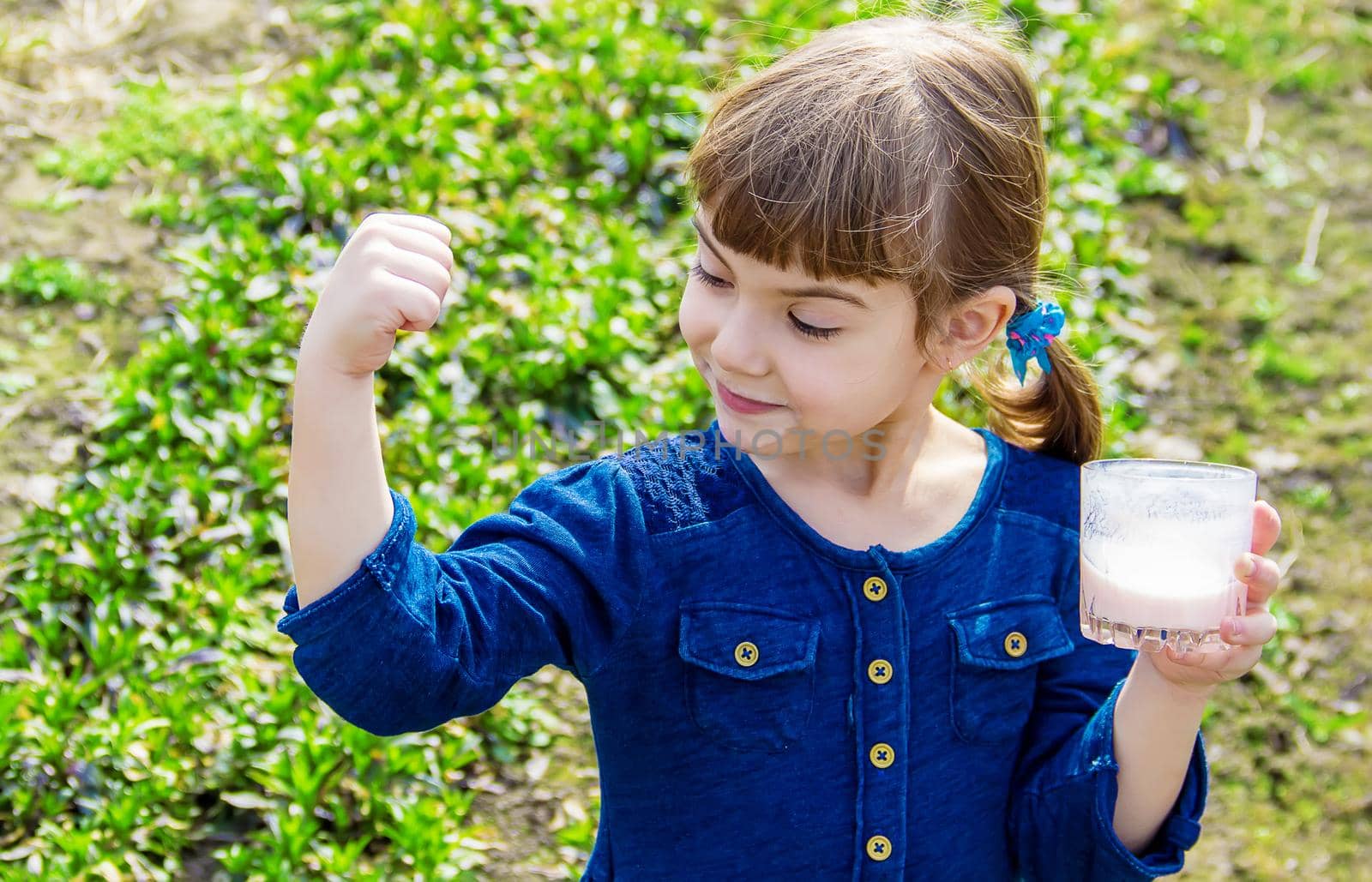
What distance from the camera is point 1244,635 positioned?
166cm

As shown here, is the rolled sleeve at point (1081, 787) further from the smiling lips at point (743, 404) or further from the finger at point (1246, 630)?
the smiling lips at point (743, 404)

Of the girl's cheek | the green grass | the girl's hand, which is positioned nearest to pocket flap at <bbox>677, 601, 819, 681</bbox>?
the girl's cheek

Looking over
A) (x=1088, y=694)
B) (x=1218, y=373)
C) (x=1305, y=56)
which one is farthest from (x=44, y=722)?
(x=1305, y=56)

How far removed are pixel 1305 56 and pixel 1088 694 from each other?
4295mm

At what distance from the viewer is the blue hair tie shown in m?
1.98

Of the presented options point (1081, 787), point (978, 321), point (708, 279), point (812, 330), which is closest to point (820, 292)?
point (812, 330)

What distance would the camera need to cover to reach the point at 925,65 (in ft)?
5.94

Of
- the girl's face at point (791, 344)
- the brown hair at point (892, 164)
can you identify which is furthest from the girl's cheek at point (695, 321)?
the brown hair at point (892, 164)

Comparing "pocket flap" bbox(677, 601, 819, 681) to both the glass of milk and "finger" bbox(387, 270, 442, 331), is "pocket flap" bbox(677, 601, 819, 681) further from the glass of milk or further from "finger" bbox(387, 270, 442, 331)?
"finger" bbox(387, 270, 442, 331)

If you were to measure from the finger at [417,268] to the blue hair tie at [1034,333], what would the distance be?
900mm

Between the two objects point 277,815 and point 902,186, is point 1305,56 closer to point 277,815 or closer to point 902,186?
point 902,186

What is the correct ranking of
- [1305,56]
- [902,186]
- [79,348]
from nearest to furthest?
[902,186], [79,348], [1305,56]

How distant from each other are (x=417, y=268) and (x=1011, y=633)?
1036 millimetres

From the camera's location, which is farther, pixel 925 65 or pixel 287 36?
pixel 287 36
